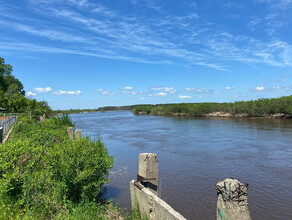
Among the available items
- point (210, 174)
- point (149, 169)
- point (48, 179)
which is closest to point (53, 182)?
point (48, 179)

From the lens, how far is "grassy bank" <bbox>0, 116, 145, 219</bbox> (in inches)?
216

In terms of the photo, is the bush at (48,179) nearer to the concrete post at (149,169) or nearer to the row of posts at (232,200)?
the concrete post at (149,169)

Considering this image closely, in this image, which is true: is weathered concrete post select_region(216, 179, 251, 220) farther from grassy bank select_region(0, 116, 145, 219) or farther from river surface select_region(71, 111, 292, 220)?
river surface select_region(71, 111, 292, 220)

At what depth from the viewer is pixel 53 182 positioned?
5930 millimetres

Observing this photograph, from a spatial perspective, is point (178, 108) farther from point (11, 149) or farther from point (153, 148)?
point (11, 149)

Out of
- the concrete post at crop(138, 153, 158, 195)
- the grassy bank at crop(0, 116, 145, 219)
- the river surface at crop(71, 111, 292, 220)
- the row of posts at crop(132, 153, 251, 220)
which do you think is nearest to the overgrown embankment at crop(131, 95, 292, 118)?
the river surface at crop(71, 111, 292, 220)

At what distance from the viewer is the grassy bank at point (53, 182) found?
216 inches

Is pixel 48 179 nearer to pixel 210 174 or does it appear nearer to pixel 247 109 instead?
pixel 210 174

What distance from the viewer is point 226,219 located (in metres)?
3.17

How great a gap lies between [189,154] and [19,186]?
13.5 meters

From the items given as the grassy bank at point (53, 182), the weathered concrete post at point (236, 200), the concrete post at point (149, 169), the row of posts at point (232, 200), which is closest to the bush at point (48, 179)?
the grassy bank at point (53, 182)

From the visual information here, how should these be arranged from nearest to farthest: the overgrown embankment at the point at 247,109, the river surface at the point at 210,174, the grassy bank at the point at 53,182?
1. the grassy bank at the point at 53,182
2. the river surface at the point at 210,174
3. the overgrown embankment at the point at 247,109

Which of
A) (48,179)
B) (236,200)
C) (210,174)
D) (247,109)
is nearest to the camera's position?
(236,200)

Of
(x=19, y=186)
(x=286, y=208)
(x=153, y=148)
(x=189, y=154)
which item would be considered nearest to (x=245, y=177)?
(x=286, y=208)
